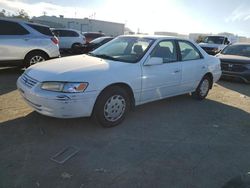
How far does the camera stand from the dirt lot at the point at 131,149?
10.4 ft

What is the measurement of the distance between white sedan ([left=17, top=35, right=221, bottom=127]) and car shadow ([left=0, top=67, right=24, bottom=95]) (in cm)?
245

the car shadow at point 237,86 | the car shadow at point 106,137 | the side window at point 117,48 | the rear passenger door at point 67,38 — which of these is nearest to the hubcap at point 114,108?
the car shadow at point 106,137

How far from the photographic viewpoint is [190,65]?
19.9 ft

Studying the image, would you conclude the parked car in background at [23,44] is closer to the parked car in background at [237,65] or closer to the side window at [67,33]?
the parked car in background at [237,65]

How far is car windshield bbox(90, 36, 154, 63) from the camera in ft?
16.5

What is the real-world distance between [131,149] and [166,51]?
8.26 ft

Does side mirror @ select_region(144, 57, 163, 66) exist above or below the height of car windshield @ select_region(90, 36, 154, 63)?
below

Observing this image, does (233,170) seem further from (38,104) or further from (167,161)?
(38,104)

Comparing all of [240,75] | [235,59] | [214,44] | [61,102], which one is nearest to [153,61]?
[61,102]

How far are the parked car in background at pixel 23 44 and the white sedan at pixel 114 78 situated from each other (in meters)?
4.01

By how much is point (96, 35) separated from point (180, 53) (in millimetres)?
17691

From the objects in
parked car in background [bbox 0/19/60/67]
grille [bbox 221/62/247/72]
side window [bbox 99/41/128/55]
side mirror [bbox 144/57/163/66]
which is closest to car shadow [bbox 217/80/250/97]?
grille [bbox 221/62/247/72]

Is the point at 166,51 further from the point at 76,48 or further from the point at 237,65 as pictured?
the point at 76,48

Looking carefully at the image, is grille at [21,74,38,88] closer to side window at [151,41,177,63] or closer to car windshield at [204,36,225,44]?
side window at [151,41,177,63]
